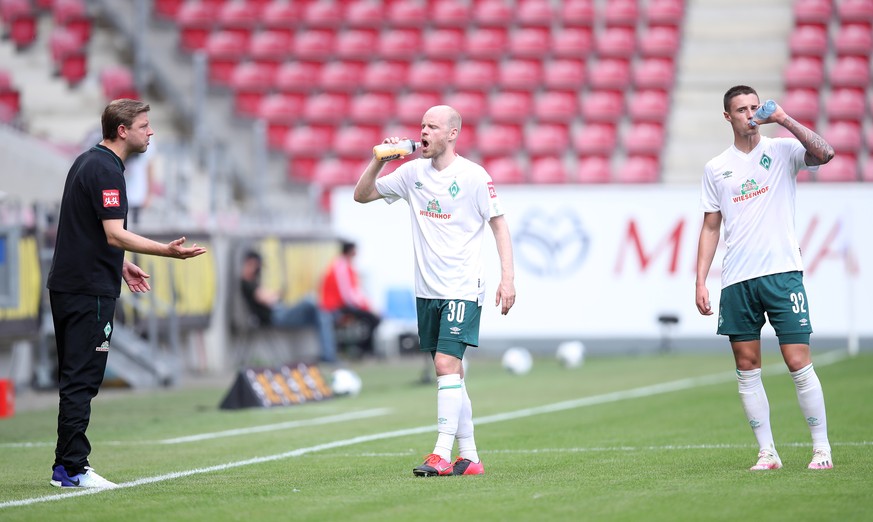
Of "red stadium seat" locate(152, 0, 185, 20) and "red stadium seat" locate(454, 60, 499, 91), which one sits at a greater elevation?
"red stadium seat" locate(152, 0, 185, 20)

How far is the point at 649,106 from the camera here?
27188mm

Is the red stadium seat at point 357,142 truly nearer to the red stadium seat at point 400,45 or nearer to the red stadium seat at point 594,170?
the red stadium seat at point 400,45

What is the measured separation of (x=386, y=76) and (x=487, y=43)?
2187 millimetres

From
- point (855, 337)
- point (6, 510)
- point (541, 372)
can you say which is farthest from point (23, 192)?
point (855, 337)

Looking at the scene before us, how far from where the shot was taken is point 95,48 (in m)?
28.0

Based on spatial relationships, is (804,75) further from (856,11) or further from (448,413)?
(448,413)

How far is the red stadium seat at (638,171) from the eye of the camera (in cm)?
2561

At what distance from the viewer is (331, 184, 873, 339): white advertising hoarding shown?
Result: 20.2 m

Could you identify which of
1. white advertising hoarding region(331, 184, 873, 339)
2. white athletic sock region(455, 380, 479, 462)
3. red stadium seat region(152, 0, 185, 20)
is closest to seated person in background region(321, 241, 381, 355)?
white advertising hoarding region(331, 184, 873, 339)

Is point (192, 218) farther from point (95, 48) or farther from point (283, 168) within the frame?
point (95, 48)

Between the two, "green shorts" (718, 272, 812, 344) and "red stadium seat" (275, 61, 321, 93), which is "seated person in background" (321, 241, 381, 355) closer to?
"red stadium seat" (275, 61, 321, 93)

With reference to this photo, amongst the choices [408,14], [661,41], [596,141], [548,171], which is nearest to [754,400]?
[548,171]

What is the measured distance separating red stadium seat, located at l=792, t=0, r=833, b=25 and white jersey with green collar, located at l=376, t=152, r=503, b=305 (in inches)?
865

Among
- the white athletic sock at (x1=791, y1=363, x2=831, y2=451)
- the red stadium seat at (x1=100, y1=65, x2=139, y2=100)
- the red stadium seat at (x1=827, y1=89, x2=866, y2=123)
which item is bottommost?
the white athletic sock at (x1=791, y1=363, x2=831, y2=451)
